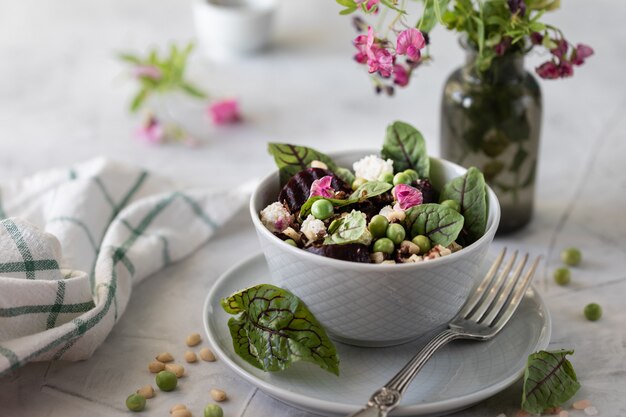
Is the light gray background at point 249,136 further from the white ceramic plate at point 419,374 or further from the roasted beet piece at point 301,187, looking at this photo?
the roasted beet piece at point 301,187

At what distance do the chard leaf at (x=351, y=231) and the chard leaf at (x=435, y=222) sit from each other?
0.27 ft

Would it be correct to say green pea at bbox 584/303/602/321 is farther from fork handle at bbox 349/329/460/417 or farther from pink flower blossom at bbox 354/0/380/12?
pink flower blossom at bbox 354/0/380/12

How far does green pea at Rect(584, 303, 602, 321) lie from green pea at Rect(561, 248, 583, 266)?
183 millimetres

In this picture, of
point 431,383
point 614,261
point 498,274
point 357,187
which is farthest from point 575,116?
point 431,383

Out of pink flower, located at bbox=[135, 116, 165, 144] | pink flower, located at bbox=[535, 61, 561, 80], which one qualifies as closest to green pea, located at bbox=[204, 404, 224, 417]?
pink flower, located at bbox=[535, 61, 561, 80]

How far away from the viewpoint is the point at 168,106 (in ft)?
7.91

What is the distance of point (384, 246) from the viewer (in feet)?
4.09

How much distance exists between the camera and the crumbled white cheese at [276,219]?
1.33m

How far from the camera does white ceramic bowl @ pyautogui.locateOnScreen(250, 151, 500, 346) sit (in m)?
1.19

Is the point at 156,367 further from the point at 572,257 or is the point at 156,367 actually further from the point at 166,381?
the point at 572,257

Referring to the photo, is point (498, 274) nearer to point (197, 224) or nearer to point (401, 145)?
point (401, 145)

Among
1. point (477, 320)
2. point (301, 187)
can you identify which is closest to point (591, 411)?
point (477, 320)

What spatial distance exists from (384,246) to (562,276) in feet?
1.63

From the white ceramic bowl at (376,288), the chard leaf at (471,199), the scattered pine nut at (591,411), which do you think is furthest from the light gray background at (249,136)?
the chard leaf at (471,199)
